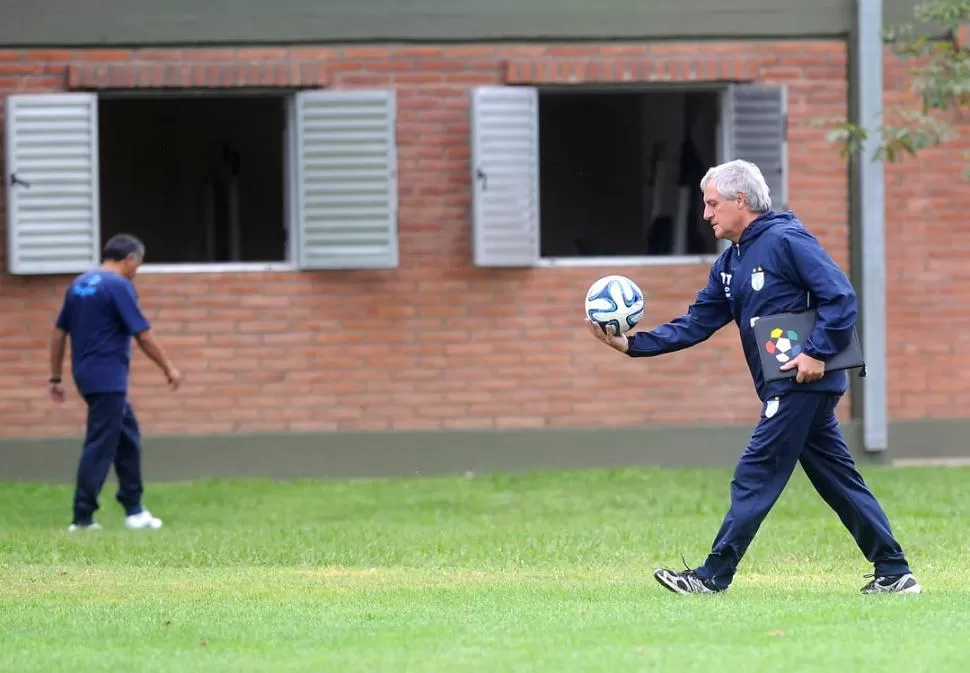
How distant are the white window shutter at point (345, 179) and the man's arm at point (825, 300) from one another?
699cm

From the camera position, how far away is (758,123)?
15.0 metres

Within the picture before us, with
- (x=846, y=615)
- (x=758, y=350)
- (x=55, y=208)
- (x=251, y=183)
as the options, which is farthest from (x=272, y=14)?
(x=846, y=615)

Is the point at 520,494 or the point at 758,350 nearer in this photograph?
the point at 758,350

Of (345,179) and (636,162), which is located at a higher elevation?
(636,162)

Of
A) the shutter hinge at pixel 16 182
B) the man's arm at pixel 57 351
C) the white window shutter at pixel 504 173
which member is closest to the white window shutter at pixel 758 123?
the white window shutter at pixel 504 173

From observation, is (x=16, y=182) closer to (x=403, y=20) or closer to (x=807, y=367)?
(x=403, y=20)

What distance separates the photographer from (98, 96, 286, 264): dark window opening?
579 inches

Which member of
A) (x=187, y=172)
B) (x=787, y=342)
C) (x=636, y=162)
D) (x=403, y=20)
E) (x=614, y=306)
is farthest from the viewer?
(x=636, y=162)

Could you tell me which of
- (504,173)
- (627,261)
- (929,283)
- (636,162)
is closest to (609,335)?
(504,173)

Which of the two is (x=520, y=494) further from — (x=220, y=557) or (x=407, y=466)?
(x=220, y=557)

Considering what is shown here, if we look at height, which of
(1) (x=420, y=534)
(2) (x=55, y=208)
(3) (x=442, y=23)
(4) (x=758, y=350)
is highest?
(3) (x=442, y=23)

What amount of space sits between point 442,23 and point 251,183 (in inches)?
75.2

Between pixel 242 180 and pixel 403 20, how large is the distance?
1.74 m

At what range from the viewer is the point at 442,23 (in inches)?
584
